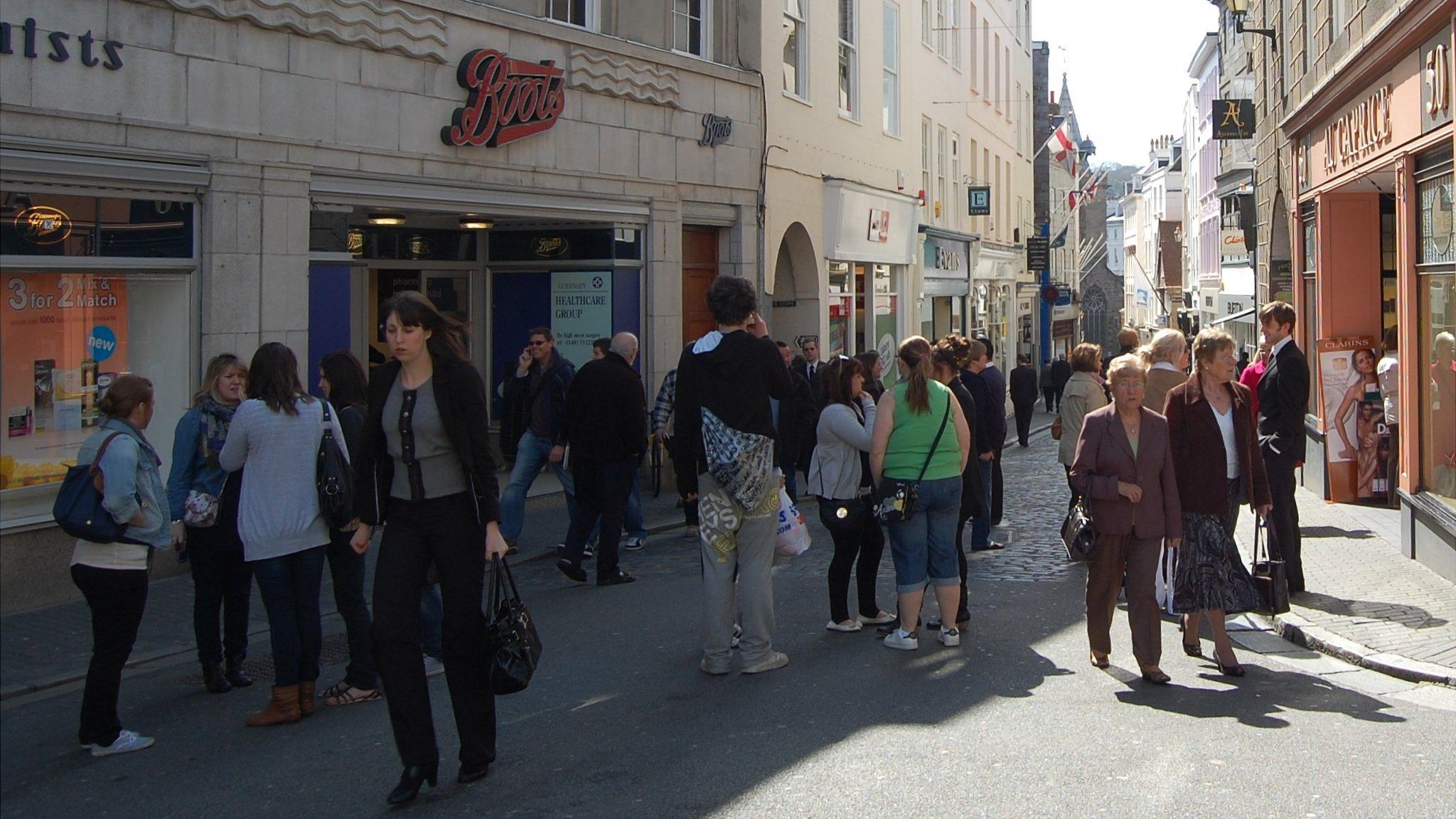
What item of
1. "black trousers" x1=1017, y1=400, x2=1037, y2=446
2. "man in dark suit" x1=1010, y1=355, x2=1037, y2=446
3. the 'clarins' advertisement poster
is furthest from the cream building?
the 'clarins' advertisement poster

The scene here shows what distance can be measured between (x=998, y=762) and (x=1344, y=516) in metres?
8.61

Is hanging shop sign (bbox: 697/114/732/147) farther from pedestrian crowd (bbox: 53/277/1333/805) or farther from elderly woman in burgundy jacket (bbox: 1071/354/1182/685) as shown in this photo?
elderly woman in burgundy jacket (bbox: 1071/354/1182/685)

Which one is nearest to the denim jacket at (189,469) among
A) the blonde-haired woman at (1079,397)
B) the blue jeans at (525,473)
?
the blue jeans at (525,473)

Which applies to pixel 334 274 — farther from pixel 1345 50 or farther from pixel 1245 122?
pixel 1245 122

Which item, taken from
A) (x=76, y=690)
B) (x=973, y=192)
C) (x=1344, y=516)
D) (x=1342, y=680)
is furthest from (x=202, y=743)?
(x=973, y=192)

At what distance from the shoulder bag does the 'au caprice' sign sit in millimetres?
7278

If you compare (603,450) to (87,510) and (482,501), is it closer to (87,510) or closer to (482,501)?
(87,510)

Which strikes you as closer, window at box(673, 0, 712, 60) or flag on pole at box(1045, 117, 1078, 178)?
window at box(673, 0, 712, 60)

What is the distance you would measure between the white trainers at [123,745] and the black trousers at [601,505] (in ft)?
13.7

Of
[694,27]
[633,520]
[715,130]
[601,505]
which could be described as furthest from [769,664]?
[694,27]

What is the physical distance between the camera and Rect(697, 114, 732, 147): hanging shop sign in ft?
53.7

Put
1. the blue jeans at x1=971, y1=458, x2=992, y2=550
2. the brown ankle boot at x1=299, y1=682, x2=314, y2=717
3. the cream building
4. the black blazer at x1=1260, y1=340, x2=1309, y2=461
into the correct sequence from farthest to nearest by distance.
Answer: the cream building
the blue jeans at x1=971, y1=458, x2=992, y2=550
the black blazer at x1=1260, y1=340, x2=1309, y2=461
the brown ankle boot at x1=299, y1=682, x2=314, y2=717

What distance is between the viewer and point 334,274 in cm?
1165

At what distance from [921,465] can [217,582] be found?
12.1 feet
